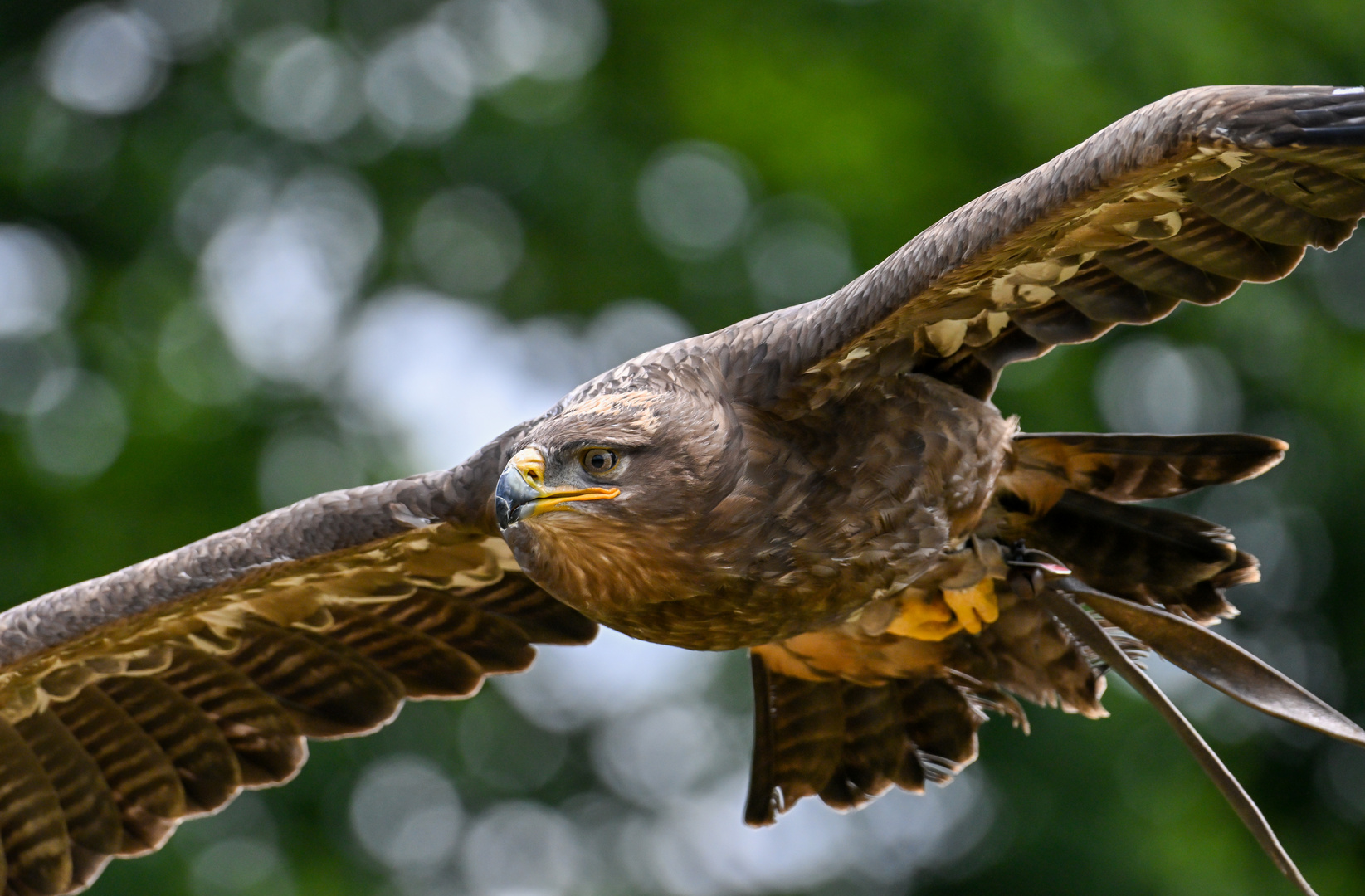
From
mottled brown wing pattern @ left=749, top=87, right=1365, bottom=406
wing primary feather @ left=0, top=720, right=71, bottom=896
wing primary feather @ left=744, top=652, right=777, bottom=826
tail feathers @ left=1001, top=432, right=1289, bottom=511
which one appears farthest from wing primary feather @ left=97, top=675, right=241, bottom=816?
tail feathers @ left=1001, top=432, right=1289, bottom=511

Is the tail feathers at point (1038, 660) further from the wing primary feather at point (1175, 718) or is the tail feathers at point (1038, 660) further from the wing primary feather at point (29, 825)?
the wing primary feather at point (29, 825)

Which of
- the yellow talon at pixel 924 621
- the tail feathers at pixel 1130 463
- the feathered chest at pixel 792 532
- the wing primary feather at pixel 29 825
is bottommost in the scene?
the wing primary feather at pixel 29 825

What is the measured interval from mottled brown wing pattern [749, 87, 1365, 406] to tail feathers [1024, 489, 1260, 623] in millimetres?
643

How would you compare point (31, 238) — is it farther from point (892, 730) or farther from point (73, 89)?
point (892, 730)

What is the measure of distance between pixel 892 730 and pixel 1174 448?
140 cm

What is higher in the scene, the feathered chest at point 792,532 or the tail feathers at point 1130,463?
the feathered chest at point 792,532

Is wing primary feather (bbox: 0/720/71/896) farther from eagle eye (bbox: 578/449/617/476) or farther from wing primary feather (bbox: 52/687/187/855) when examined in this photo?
eagle eye (bbox: 578/449/617/476)

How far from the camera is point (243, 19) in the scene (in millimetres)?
16375

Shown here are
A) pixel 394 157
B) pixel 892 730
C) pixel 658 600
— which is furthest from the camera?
pixel 394 157

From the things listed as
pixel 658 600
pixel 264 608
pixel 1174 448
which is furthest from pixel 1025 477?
pixel 264 608

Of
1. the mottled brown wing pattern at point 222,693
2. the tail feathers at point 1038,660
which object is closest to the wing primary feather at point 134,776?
the mottled brown wing pattern at point 222,693

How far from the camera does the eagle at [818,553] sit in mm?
4723

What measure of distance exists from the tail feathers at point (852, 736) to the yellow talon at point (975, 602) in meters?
0.40

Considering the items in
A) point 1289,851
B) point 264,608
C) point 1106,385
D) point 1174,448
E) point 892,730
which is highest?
point 1174,448
